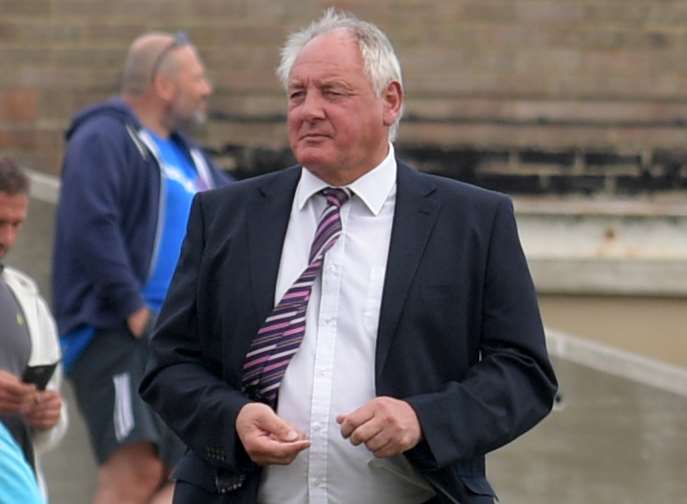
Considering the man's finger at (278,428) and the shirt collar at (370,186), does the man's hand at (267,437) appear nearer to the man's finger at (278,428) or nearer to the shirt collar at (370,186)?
the man's finger at (278,428)

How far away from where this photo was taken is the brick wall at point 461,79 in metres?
10.8

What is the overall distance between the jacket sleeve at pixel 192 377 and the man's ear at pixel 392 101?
0.43 meters

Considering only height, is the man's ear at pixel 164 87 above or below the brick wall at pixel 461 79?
above

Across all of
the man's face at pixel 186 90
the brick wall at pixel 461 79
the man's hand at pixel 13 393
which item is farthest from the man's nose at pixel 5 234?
the brick wall at pixel 461 79

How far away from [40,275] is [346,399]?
460 cm

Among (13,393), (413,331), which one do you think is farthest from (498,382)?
(13,393)

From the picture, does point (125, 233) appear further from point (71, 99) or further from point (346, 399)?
point (71, 99)

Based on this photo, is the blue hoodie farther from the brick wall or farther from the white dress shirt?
the brick wall

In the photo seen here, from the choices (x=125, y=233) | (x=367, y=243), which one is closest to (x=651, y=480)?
(x=125, y=233)

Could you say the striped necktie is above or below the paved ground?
above

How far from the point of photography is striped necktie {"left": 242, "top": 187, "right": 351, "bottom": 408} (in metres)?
3.93

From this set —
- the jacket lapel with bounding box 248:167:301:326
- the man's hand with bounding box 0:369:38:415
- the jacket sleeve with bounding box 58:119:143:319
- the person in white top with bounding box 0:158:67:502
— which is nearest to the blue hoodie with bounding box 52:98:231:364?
the jacket sleeve with bounding box 58:119:143:319

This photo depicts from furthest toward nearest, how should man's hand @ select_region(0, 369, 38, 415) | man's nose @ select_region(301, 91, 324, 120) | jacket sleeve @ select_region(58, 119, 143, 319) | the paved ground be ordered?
the paved ground → jacket sleeve @ select_region(58, 119, 143, 319) → man's hand @ select_region(0, 369, 38, 415) → man's nose @ select_region(301, 91, 324, 120)

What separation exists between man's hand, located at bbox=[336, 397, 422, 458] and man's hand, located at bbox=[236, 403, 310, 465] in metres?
0.10
